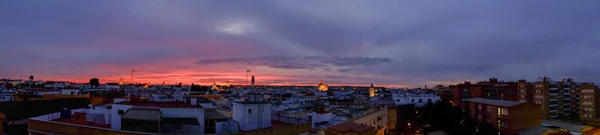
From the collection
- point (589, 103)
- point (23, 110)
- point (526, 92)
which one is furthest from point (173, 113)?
point (526, 92)

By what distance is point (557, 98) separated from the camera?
2349 inches

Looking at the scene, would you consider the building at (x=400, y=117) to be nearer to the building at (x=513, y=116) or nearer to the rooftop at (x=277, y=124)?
the building at (x=513, y=116)

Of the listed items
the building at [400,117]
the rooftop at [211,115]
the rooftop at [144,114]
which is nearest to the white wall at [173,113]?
the rooftop at [211,115]

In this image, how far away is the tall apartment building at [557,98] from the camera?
57.2 m

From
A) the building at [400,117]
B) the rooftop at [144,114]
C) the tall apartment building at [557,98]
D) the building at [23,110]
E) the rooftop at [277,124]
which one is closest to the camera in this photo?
the rooftop at [144,114]

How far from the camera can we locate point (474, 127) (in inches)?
1537

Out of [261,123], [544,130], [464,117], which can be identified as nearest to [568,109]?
[464,117]

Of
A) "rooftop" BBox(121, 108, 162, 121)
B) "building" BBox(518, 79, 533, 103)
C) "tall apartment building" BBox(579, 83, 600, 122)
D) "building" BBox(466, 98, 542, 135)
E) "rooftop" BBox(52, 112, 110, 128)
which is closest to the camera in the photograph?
"rooftop" BBox(121, 108, 162, 121)

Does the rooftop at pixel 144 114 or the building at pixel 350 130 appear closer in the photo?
the building at pixel 350 130

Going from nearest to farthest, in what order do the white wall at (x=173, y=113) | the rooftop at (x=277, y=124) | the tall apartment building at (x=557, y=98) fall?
the white wall at (x=173, y=113) → the rooftop at (x=277, y=124) → the tall apartment building at (x=557, y=98)

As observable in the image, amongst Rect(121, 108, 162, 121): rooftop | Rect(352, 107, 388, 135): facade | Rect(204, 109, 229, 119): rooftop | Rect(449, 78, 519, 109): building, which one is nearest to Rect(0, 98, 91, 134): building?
Rect(121, 108, 162, 121): rooftop

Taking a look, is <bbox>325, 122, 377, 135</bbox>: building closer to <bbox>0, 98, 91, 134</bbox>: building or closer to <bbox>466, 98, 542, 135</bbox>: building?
<bbox>466, 98, 542, 135</bbox>: building

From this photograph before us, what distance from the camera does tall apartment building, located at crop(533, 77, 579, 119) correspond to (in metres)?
57.2

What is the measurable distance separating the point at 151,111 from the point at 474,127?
99.2 ft
